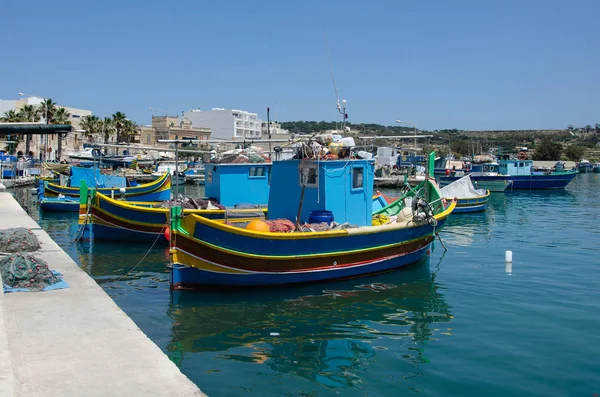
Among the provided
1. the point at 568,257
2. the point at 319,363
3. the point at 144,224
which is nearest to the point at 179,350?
the point at 319,363

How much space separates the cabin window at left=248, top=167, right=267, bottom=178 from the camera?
21.7 meters

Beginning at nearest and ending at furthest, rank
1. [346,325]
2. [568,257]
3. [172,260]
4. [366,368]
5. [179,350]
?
1. [366,368]
2. [179,350]
3. [346,325]
4. [172,260]
5. [568,257]

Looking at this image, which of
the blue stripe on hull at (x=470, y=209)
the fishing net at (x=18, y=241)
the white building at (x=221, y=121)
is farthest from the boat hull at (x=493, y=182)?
the white building at (x=221, y=121)

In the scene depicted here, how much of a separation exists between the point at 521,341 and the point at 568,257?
10223mm

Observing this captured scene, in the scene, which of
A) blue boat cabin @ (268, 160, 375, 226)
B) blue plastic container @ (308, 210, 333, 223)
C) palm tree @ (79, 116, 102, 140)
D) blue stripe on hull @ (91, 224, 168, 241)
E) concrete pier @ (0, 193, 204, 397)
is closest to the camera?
concrete pier @ (0, 193, 204, 397)

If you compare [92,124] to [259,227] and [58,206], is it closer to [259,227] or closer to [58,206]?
[58,206]

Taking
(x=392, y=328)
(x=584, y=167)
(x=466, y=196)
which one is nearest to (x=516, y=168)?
(x=466, y=196)

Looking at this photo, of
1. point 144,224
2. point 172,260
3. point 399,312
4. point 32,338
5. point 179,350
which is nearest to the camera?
point 32,338

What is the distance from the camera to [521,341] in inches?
408

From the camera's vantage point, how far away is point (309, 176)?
15.2 m

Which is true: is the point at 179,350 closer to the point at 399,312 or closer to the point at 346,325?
the point at 346,325

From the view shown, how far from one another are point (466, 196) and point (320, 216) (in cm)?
2376

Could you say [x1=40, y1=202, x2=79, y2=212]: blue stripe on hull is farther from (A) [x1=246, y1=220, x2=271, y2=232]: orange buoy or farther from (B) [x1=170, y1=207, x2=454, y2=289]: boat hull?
(A) [x1=246, y1=220, x2=271, y2=232]: orange buoy

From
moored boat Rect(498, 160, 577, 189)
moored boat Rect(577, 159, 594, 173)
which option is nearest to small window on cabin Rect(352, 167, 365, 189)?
moored boat Rect(498, 160, 577, 189)
